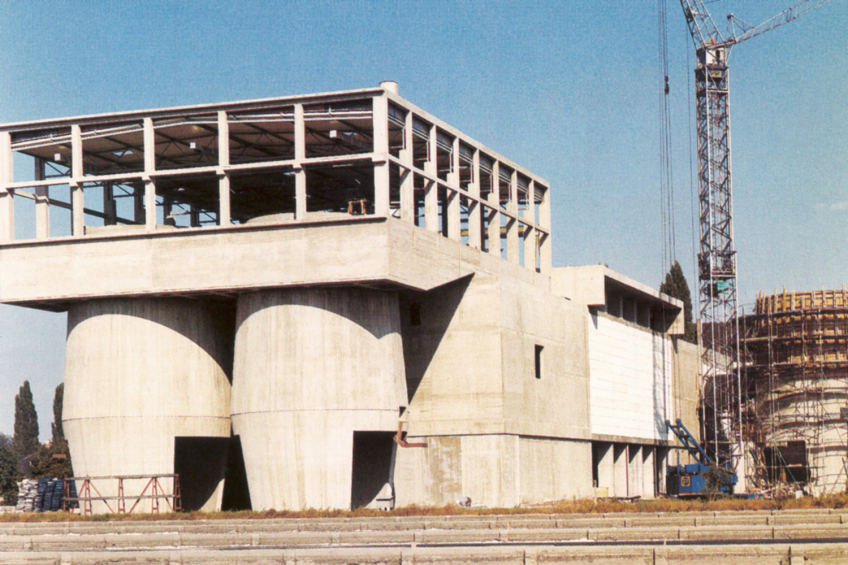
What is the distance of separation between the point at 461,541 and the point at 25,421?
127330mm

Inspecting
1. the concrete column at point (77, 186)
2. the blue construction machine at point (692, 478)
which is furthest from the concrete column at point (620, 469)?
the concrete column at point (77, 186)

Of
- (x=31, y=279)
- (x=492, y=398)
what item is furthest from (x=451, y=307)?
(x=31, y=279)

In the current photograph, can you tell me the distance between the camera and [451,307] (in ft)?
183

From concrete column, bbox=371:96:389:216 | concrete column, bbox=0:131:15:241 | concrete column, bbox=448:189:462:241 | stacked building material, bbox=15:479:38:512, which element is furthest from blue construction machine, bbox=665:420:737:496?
concrete column, bbox=0:131:15:241

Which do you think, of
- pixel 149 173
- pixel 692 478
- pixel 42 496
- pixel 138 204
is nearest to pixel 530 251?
pixel 692 478

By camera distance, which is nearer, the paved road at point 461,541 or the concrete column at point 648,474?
the paved road at point 461,541

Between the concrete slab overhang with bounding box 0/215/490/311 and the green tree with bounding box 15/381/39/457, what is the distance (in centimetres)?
9490

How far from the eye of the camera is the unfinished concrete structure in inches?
1951

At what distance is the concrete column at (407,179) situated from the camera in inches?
2007

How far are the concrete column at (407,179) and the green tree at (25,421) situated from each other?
104971 millimetres

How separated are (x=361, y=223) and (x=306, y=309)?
4721mm

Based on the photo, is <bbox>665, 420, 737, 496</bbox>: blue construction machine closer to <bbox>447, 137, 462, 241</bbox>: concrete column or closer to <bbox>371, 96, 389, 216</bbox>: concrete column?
<bbox>447, 137, 462, 241</bbox>: concrete column

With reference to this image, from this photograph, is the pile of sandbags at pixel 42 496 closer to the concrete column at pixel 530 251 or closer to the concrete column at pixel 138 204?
the concrete column at pixel 138 204

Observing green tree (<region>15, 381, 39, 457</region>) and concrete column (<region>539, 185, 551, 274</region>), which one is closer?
concrete column (<region>539, 185, 551, 274</region>)
